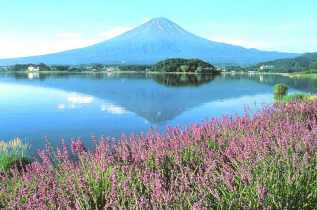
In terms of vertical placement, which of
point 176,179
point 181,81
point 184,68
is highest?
point 184,68

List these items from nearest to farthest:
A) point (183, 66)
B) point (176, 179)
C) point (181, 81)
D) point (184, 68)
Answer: point (176, 179)
point (181, 81)
point (184, 68)
point (183, 66)

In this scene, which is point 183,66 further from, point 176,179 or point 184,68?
point 176,179

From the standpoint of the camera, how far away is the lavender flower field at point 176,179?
307 cm

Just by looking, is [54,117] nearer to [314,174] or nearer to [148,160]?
[148,160]

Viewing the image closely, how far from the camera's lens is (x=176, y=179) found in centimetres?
313

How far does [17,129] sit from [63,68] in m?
158

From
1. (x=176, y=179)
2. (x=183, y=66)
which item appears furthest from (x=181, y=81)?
(x=176, y=179)

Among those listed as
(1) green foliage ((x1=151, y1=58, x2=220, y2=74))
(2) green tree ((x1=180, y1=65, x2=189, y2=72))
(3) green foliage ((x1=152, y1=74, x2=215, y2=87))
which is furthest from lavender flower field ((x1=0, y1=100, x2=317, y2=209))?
(1) green foliage ((x1=151, y1=58, x2=220, y2=74))

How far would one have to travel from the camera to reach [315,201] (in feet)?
11.9

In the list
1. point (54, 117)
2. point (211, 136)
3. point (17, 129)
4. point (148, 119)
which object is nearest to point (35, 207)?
point (211, 136)

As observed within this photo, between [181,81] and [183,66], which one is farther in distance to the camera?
[183,66]

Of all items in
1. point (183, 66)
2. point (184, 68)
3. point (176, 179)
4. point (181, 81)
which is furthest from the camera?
point (183, 66)

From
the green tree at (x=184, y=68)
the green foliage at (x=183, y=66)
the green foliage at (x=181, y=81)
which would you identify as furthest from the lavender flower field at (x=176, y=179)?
the green foliage at (x=183, y=66)

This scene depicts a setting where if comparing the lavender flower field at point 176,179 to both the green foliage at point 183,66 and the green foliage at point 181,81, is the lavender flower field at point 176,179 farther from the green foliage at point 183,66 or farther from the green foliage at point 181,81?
the green foliage at point 183,66
